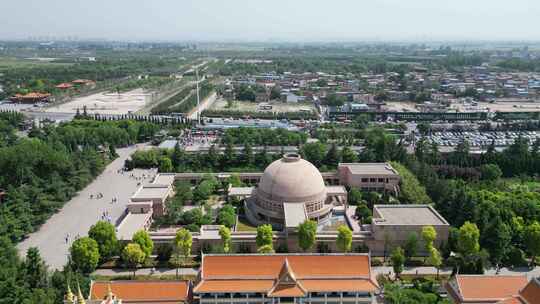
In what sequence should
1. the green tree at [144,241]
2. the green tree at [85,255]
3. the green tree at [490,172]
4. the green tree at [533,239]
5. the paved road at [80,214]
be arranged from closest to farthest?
the green tree at [85,255] < the green tree at [533,239] < the green tree at [144,241] < the paved road at [80,214] < the green tree at [490,172]

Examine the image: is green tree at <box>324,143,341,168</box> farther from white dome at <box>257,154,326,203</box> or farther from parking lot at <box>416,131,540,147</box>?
parking lot at <box>416,131,540,147</box>

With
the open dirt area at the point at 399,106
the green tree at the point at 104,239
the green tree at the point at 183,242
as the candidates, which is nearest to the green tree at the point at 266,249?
the green tree at the point at 183,242

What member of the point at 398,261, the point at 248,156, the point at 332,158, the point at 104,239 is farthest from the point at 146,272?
the point at 332,158

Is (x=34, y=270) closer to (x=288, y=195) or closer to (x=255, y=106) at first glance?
(x=288, y=195)

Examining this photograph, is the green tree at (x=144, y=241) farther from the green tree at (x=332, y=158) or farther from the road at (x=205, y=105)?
the road at (x=205, y=105)

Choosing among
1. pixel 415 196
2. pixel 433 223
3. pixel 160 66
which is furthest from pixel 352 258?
pixel 160 66

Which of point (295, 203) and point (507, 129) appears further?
point (507, 129)

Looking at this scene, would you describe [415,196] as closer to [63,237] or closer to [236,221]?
[236,221]
